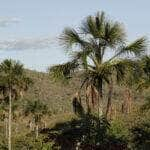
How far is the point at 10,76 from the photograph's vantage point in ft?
189

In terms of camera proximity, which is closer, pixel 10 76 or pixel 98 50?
pixel 98 50

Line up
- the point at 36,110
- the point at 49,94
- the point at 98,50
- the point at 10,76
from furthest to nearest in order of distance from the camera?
the point at 49,94
the point at 36,110
the point at 10,76
the point at 98,50

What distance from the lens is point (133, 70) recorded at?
2478 centimetres

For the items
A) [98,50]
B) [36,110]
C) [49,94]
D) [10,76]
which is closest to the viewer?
[98,50]

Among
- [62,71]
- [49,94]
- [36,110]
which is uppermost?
[62,71]

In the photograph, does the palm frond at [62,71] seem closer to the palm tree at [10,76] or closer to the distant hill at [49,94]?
the palm tree at [10,76]

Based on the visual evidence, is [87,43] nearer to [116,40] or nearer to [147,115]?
[116,40]

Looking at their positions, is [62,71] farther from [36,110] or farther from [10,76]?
[36,110]

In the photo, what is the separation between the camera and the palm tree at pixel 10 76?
5619cm

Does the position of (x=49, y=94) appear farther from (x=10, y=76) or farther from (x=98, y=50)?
(x=98, y=50)

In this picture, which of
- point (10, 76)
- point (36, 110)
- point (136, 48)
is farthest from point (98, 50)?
point (36, 110)

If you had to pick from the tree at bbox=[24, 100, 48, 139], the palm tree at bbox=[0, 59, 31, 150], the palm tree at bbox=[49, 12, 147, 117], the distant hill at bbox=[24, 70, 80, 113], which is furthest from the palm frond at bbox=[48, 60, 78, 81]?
the distant hill at bbox=[24, 70, 80, 113]

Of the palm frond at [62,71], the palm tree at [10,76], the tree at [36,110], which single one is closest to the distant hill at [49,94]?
the tree at [36,110]

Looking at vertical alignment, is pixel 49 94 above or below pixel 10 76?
below
